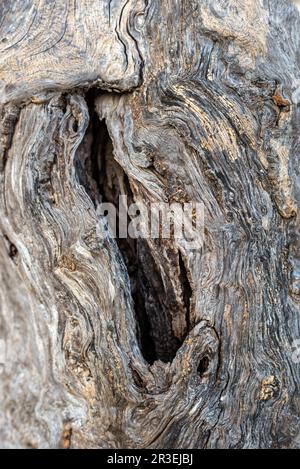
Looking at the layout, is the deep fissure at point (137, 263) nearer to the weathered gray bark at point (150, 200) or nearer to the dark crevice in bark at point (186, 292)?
the dark crevice in bark at point (186, 292)

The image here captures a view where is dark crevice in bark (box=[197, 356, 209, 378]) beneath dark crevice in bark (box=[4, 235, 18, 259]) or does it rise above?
beneath

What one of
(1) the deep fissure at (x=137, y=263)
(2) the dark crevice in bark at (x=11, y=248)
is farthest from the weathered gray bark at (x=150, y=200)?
(1) the deep fissure at (x=137, y=263)

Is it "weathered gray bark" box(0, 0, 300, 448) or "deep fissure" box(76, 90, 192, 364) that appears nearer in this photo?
"weathered gray bark" box(0, 0, 300, 448)

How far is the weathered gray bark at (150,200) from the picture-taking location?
245 centimetres

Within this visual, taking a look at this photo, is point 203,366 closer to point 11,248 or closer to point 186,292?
point 186,292

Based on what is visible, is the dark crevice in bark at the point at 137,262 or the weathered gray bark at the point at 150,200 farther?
the dark crevice in bark at the point at 137,262

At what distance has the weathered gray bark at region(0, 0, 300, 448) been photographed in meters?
2.45

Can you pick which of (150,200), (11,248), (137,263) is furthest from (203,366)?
(11,248)

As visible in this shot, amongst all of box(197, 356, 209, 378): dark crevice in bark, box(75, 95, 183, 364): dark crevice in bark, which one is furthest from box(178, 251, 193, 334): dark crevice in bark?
box(197, 356, 209, 378): dark crevice in bark

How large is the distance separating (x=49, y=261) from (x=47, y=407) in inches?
26.1

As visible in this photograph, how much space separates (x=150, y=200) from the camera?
8.61ft

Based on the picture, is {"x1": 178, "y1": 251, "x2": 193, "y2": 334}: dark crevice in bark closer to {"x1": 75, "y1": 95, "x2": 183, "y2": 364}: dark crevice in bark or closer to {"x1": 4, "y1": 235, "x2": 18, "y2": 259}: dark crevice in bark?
{"x1": 75, "y1": 95, "x2": 183, "y2": 364}: dark crevice in bark
